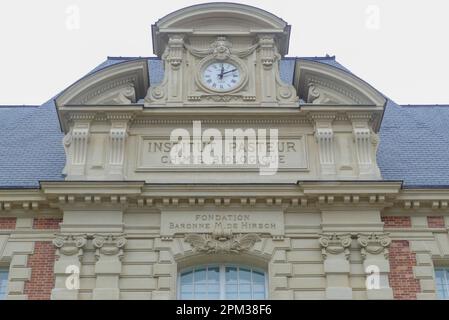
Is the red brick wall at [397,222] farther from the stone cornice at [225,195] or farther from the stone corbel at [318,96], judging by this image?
the stone corbel at [318,96]

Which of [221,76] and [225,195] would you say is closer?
[225,195]

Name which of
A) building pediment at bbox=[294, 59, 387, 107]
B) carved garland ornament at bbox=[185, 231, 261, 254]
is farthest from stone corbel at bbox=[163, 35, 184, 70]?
carved garland ornament at bbox=[185, 231, 261, 254]

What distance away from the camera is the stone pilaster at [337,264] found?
44.2ft

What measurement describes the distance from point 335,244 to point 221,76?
4.90 m

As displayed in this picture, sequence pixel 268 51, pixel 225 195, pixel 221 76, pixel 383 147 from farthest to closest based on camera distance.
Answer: pixel 383 147, pixel 268 51, pixel 221 76, pixel 225 195


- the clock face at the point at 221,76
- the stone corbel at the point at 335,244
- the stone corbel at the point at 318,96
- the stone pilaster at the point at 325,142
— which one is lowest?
the stone corbel at the point at 335,244

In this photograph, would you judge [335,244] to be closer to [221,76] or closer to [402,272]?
[402,272]

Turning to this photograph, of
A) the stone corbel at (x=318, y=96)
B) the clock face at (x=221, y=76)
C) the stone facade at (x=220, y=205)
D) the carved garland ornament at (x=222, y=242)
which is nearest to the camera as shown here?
the stone facade at (x=220, y=205)

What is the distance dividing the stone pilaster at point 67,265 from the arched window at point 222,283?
2.06 m

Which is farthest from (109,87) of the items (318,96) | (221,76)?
(318,96)

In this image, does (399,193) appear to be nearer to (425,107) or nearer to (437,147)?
(437,147)

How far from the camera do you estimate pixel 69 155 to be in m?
15.2

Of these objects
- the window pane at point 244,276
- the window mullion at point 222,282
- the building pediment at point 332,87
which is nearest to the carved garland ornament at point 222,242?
the window mullion at point 222,282

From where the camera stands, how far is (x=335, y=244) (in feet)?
46.2
